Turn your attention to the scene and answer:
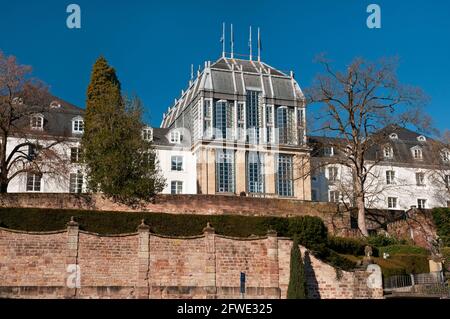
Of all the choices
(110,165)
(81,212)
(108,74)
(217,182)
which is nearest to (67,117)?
(108,74)

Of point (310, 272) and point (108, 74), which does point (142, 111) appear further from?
point (310, 272)

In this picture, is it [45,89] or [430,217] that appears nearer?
[45,89]

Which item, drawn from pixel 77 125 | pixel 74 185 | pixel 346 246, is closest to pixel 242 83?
pixel 77 125

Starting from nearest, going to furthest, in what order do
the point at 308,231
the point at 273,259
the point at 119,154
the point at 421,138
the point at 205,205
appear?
the point at 273,259, the point at 308,231, the point at 119,154, the point at 205,205, the point at 421,138

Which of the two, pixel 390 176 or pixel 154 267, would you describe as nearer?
pixel 154 267

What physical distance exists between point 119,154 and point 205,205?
245 inches

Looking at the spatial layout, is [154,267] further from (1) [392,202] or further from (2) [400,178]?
(2) [400,178]

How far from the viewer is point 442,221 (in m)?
43.5

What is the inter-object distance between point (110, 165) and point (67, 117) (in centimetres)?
1997

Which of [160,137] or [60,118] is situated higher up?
[60,118]

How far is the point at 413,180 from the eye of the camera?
63125mm

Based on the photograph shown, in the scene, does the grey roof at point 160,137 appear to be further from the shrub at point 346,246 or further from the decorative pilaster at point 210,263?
the decorative pilaster at point 210,263

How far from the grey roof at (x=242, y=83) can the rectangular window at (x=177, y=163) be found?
530 cm

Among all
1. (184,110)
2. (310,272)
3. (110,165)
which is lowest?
(310,272)
